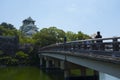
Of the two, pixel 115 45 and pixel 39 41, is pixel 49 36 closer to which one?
pixel 39 41

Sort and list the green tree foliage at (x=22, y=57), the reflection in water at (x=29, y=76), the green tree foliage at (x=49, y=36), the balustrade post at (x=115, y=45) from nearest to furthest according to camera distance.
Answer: the balustrade post at (x=115, y=45)
the reflection in water at (x=29, y=76)
the green tree foliage at (x=22, y=57)
the green tree foliage at (x=49, y=36)

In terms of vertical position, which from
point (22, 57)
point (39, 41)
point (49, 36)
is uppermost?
point (49, 36)

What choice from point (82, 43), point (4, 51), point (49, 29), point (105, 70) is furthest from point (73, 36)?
point (105, 70)

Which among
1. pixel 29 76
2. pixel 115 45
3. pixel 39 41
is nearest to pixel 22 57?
pixel 39 41

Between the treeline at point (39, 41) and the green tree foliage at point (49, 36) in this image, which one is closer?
the treeline at point (39, 41)

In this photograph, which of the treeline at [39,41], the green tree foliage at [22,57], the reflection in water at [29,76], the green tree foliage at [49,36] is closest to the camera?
the reflection in water at [29,76]

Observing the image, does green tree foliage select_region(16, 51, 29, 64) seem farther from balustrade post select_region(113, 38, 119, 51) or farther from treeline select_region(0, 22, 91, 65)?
balustrade post select_region(113, 38, 119, 51)

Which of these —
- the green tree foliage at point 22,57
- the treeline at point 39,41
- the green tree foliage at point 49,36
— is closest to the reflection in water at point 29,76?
the treeline at point 39,41

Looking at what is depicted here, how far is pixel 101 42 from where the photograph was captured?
1448cm

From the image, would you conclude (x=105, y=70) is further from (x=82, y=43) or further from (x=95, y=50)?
(x=82, y=43)

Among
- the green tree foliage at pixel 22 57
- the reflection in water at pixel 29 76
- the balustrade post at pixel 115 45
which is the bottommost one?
the reflection in water at pixel 29 76

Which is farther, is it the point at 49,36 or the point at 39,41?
the point at 39,41

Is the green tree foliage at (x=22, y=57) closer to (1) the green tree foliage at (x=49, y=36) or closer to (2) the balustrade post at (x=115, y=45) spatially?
(1) the green tree foliage at (x=49, y=36)

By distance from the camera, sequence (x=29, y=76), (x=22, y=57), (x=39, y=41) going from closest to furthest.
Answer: (x=29, y=76) → (x=22, y=57) → (x=39, y=41)
